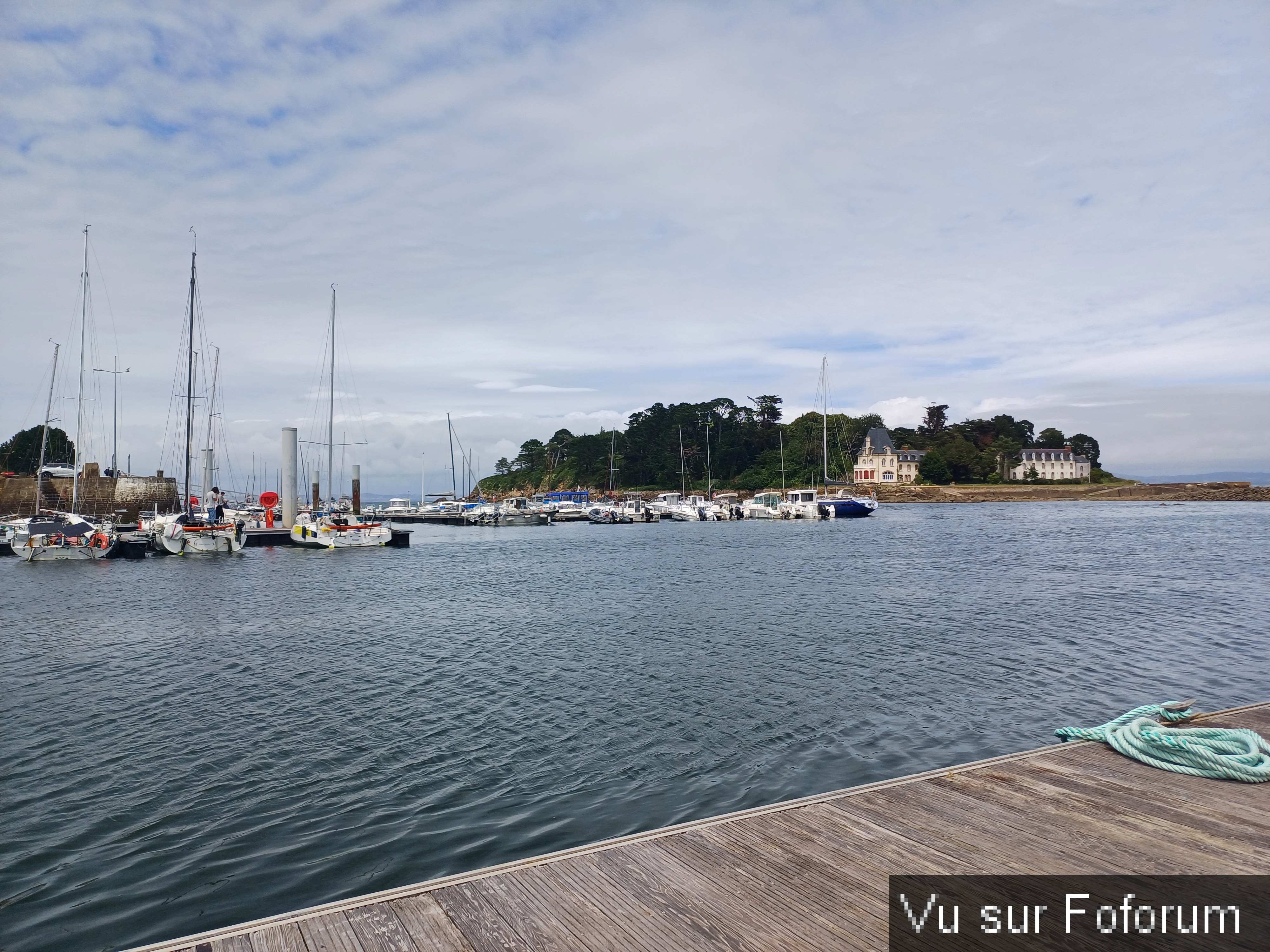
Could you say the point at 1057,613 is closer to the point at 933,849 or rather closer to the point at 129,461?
the point at 933,849

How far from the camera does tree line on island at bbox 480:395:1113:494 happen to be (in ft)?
521

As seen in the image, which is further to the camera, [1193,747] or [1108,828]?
[1193,747]

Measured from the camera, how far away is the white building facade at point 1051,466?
17800cm

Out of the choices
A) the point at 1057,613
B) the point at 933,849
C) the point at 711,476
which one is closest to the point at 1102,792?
the point at 933,849

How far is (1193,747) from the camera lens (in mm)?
8008

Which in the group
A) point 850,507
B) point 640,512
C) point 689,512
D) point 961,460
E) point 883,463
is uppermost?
point 961,460

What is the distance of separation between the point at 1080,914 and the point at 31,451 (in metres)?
125

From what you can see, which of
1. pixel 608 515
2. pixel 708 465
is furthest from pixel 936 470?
pixel 608 515

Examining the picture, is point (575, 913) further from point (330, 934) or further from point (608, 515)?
point (608, 515)

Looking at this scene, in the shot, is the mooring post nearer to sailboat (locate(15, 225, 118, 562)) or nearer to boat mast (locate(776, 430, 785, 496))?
sailboat (locate(15, 225, 118, 562))

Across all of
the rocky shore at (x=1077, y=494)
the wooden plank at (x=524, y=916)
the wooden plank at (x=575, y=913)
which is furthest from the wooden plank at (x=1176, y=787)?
the rocky shore at (x=1077, y=494)

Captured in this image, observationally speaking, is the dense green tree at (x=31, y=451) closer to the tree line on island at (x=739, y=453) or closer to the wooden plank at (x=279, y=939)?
the tree line on island at (x=739, y=453)

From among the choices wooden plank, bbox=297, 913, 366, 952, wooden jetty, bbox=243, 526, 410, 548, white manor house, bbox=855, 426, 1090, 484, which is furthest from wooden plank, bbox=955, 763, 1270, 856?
white manor house, bbox=855, 426, 1090, 484

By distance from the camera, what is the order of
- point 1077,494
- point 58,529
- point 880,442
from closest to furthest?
point 58,529 → point 1077,494 → point 880,442
